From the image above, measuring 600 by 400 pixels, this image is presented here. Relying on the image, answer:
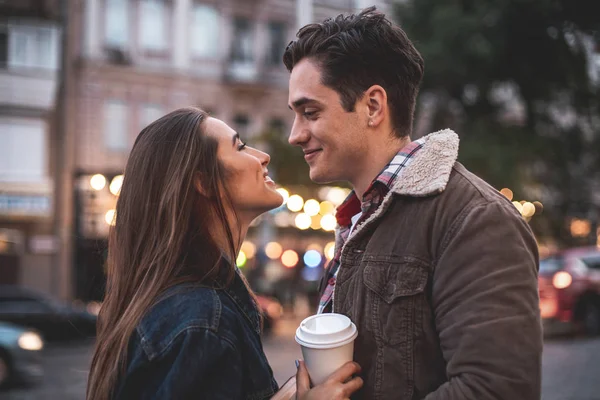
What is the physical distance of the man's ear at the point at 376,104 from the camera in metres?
2.49

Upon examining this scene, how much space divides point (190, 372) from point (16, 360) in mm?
10904

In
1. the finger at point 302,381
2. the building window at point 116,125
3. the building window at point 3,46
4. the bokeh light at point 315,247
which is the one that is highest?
the building window at point 3,46

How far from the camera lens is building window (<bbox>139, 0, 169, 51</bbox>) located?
27.0 meters

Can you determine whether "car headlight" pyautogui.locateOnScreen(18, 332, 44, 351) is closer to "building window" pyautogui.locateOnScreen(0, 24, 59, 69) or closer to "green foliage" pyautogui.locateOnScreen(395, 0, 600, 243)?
"green foliage" pyautogui.locateOnScreen(395, 0, 600, 243)

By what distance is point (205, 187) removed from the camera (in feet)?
8.80

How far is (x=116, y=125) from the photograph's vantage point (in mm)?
26203

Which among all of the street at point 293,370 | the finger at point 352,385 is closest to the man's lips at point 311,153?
the finger at point 352,385

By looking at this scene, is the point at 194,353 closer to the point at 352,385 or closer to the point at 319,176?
the point at 352,385

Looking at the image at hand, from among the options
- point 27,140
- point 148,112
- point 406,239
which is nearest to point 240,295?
point 406,239

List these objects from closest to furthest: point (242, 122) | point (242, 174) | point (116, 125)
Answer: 1. point (242, 174)
2. point (116, 125)
3. point (242, 122)

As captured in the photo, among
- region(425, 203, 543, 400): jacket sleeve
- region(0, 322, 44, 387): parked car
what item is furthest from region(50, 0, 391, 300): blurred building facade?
region(425, 203, 543, 400): jacket sleeve

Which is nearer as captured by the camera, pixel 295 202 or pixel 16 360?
pixel 16 360

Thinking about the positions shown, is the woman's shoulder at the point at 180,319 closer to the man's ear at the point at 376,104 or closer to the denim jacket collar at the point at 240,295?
the denim jacket collar at the point at 240,295

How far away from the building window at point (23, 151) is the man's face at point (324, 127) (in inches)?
897
